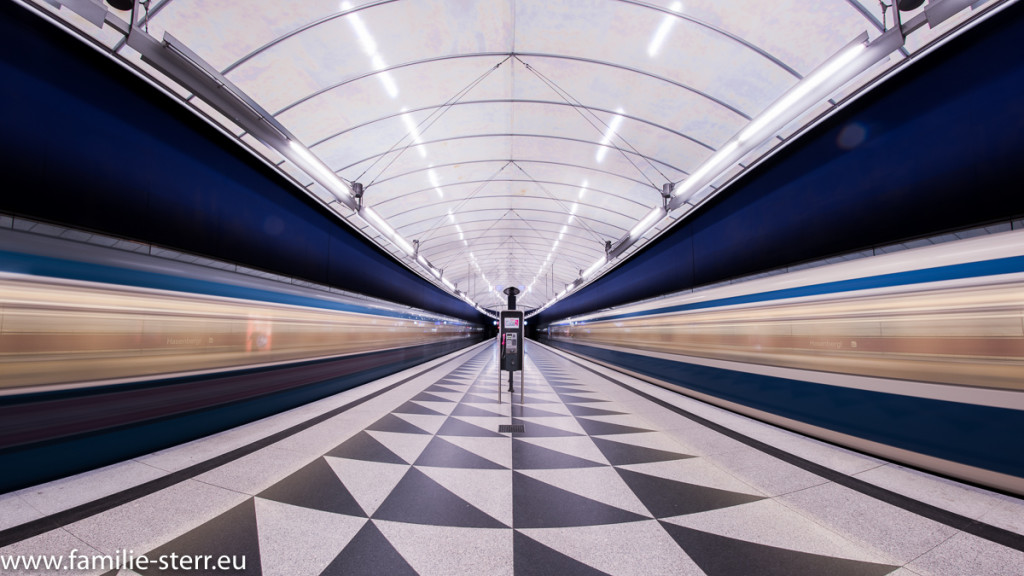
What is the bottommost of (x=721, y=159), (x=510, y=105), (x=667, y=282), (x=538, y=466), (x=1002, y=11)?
(x=538, y=466)

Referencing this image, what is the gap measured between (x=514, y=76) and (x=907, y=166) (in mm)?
5263

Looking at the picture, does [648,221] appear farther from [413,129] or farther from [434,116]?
[413,129]

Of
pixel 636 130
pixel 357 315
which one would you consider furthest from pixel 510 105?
pixel 357 315

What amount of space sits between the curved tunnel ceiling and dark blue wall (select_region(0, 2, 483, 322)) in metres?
0.34

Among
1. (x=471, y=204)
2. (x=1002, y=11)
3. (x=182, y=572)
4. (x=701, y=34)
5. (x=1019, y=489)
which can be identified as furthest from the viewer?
(x=471, y=204)

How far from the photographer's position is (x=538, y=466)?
312 centimetres

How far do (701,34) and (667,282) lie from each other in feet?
18.9

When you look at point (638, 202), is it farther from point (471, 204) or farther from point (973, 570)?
point (973, 570)

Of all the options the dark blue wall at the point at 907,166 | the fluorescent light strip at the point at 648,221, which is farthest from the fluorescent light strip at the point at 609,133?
the dark blue wall at the point at 907,166

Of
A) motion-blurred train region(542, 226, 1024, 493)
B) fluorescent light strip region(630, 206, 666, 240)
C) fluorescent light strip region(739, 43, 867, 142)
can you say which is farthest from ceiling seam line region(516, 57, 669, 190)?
motion-blurred train region(542, 226, 1024, 493)

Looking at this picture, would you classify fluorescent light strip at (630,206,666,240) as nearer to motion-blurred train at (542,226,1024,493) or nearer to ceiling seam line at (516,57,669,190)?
ceiling seam line at (516,57,669,190)

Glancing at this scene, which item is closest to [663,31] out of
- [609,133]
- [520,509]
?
[609,133]

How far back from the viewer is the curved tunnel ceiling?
344 centimetres

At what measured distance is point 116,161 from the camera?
145 inches
